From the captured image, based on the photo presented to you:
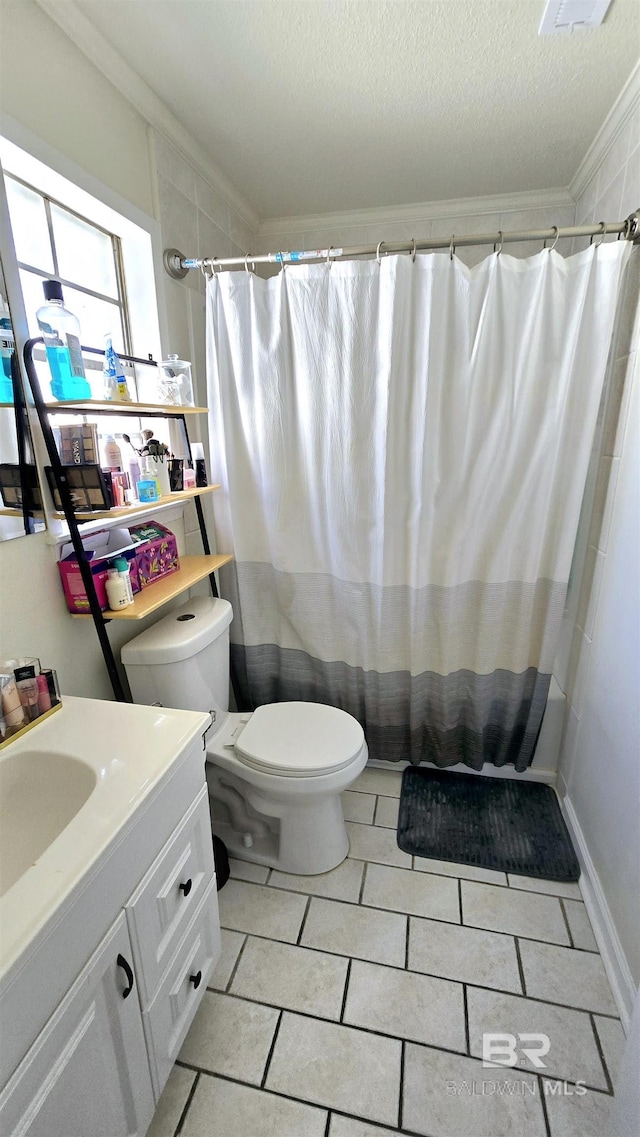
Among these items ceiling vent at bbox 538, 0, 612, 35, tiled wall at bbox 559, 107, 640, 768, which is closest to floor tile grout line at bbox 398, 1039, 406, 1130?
tiled wall at bbox 559, 107, 640, 768

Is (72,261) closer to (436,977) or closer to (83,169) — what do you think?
(83,169)

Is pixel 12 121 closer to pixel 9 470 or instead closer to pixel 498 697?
pixel 9 470

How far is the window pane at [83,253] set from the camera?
131cm

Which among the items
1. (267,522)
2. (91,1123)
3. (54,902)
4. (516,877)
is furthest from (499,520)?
(91,1123)

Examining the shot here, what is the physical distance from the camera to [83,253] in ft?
4.60

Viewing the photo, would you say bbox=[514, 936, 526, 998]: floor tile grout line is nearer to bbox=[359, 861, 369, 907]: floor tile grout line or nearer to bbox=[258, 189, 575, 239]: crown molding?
bbox=[359, 861, 369, 907]: floor tile grout line

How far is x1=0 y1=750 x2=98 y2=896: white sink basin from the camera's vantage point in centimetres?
92

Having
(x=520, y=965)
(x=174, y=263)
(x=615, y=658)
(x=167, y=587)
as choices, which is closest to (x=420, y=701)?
(x=615, y=658)

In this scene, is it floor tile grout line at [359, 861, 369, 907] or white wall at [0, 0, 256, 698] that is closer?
white wall at [0, 0, 256, 698]

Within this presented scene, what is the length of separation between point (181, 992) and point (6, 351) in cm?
138

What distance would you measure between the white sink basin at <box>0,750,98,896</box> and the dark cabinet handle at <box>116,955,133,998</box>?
0.23 m

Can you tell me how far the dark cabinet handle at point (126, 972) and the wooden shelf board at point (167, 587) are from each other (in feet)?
2.27

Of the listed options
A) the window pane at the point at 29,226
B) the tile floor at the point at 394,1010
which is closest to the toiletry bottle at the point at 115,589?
the window pane at the point at 29,226

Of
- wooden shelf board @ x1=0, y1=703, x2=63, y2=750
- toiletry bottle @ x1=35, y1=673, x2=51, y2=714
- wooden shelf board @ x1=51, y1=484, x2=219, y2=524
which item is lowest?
wooden shelf board @ x1=0, y1=703, x2=63, y2=750
